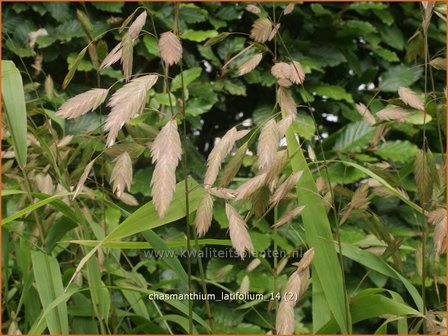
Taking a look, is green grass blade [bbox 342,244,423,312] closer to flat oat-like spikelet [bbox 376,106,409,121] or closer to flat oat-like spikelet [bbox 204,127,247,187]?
flat oat-like spikelet [bbox 376,106,409,121]

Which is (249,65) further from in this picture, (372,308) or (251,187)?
(372,308)

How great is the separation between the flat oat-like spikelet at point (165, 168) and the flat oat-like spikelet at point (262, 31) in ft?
0.70

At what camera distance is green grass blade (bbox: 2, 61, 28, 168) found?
91 cm

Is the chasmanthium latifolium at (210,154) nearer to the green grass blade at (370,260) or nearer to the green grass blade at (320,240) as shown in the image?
the green grass blade at (320,240)

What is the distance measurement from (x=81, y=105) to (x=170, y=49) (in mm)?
115

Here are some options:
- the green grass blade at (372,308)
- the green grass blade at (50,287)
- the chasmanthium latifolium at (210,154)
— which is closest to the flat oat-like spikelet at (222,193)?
the chasmanthium latifolium at (210,154)

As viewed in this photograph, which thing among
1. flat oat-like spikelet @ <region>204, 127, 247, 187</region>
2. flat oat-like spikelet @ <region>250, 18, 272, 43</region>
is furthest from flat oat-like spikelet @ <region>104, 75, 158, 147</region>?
flat oat-like spikelet @ <region>250, 18, 272, 43</region>

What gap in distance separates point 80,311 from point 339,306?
506 mm

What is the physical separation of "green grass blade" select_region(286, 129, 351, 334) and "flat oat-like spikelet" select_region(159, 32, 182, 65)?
24 centimetres

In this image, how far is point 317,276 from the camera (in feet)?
3.11

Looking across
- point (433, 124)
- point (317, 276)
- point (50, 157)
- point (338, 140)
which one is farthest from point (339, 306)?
point (433, 124)

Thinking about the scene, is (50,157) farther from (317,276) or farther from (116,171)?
(317,276)

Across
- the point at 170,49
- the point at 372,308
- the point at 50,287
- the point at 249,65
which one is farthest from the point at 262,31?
the point at 50,287

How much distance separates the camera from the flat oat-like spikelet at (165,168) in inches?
A: 25.0
